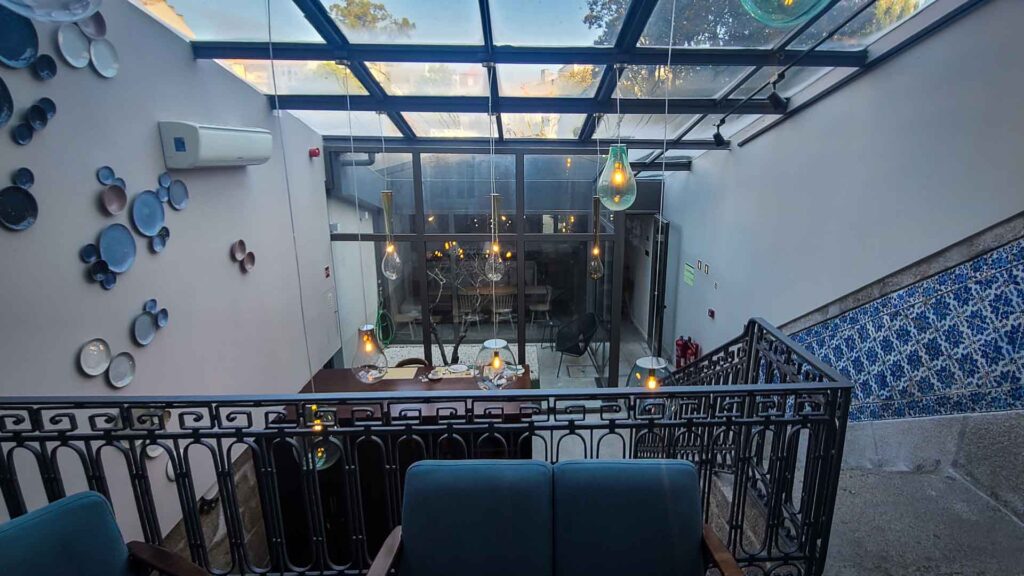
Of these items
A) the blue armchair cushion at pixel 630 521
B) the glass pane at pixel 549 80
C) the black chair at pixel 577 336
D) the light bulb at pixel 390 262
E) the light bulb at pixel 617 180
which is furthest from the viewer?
the black chair at pixel 577 336

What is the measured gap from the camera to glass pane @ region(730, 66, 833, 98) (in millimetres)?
3914

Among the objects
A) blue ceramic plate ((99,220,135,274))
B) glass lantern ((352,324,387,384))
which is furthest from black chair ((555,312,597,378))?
blue ceramic plate ((99,220,135,274))

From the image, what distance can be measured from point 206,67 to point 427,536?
3.85 metres

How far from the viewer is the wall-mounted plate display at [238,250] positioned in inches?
149

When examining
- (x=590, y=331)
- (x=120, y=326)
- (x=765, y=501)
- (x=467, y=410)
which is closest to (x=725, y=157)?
(x=590, y=331)

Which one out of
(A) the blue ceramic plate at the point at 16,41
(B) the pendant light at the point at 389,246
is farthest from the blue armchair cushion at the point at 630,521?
(A) the blue ceramic plate at the point at 16,41

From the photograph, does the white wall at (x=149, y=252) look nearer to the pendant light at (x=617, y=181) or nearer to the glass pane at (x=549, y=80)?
the glass pane at (x=549, y=80)

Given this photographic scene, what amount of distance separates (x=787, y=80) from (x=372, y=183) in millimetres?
5134

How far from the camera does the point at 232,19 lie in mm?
Result: 3109

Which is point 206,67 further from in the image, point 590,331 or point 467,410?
point 590,331

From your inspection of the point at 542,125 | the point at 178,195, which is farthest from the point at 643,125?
the point at 178,195

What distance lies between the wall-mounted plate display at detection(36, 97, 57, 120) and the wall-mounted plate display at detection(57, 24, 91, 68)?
0.27 metres

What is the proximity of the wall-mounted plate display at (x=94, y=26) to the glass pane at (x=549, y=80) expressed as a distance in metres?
2.53

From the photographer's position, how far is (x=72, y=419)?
1700mm
